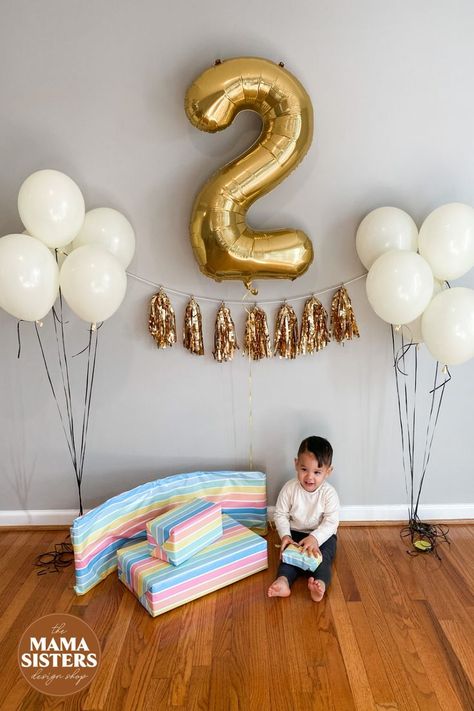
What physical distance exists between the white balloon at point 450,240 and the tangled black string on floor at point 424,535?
1.07m

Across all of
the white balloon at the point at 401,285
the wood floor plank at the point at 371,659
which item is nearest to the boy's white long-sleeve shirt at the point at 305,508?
the wood floor plank at the point at 371,659

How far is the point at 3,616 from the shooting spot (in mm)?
1894

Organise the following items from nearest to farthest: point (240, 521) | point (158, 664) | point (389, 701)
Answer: point (389, 701), point (158, 664), point (240, 521)

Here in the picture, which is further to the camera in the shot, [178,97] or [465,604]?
[178,97]

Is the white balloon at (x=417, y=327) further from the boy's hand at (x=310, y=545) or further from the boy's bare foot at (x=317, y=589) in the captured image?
the boy's bare foot at (x=317, y=589)

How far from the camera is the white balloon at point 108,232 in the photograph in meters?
2.05

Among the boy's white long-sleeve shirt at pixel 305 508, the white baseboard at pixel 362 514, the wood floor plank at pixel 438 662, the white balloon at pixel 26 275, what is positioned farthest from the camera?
the white baseboard at pixel 362 514

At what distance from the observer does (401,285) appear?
6.25ft

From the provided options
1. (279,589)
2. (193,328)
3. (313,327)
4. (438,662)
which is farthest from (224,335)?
(438,662)

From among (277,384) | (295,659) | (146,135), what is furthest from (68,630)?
(146,135)

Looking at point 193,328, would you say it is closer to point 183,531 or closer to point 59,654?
point 183,531

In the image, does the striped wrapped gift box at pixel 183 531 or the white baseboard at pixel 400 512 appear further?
the white baseboard at pixel 400 512

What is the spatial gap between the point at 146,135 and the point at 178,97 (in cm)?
18

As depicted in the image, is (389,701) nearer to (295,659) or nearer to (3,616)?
(295,659)
